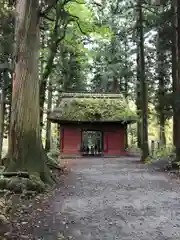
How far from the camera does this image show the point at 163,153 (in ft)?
69.9

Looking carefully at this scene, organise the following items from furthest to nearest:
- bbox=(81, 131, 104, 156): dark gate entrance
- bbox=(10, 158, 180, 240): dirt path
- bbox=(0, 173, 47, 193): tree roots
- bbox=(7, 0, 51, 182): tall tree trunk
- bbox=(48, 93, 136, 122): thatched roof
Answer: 1. bbox=(81, 131, 104, 156): dark gate entrance
2. bbox=(48, 93, 136, 122): thatched roof
3. bbox=(7, 0, 51, 182): tall tree trunk
4. bbox=(0, 173, 47, 193): tree roots
5. bbox=(10, 158, 180, 240): dirt path

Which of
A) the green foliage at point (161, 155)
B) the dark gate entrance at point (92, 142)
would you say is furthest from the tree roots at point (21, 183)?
the dark gate entrance at point (92, 142)

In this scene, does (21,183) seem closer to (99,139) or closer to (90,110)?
(90,110)

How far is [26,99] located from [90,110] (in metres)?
15.8

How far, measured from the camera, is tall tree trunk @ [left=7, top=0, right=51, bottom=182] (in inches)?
441

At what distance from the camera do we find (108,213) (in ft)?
25.0

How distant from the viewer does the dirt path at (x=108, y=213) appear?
240 inches

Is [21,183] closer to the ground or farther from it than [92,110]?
closer to the ground

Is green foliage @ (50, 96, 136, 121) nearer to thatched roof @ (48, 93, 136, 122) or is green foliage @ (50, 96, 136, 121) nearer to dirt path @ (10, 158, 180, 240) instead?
thatched roof @ (48, 93, 136, 122)

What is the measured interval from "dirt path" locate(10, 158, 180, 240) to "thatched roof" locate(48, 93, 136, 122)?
14.5m

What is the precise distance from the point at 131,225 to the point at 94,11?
45.1 feet

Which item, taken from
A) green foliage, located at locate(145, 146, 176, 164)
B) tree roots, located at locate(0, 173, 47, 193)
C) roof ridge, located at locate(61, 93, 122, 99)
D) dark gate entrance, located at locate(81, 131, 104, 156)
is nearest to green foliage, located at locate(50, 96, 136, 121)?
roof ridge, located at locate(61, 93, 122, 99)

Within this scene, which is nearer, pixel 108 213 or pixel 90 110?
pixel 108 213

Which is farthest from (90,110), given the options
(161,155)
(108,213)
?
(108,213)
